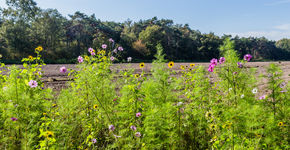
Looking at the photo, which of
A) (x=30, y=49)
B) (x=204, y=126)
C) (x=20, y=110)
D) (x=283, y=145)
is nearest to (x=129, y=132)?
(x=204, y=126)

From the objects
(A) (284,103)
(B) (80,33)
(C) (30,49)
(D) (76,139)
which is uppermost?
(B) (80,33)

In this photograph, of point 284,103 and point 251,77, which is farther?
point 251,77

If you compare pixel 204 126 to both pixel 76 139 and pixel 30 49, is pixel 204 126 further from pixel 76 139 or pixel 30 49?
pixel 30 49

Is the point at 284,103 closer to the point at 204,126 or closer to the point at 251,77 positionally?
the point at 251,77

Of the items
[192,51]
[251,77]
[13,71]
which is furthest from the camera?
[192,51]

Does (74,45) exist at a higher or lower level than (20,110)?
higher

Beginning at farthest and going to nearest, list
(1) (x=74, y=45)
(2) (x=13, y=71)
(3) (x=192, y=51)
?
(3) (x=192, y=51) < (1) (x=74, y=45) < (2) (x=13, y=71)

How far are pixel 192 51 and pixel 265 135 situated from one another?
3992 centimetres

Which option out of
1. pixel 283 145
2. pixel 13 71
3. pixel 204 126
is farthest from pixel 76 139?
pixel 283 145

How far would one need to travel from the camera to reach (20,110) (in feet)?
6.85

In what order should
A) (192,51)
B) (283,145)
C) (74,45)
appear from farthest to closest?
1. (192,51)
2. (74,45)
3. (283,145)

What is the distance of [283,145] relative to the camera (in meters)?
2.07

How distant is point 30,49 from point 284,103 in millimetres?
27921

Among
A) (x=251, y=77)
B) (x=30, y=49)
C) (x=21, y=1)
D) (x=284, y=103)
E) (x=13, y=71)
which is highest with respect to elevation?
(x=21, y=1)
